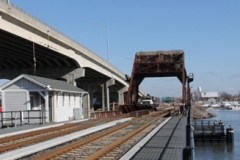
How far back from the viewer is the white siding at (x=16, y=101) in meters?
28.9

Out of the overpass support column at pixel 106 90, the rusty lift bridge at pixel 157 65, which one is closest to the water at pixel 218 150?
the rusty lift bridge at pixel 157 65

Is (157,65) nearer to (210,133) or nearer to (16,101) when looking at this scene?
(210,133)

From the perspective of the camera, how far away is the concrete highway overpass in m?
32.6

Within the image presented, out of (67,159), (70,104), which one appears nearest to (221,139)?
(70,104)

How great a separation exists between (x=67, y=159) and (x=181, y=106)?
3405 cm

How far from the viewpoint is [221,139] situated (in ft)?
139

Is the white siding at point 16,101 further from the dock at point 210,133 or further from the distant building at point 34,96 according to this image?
the dock at point 210,133

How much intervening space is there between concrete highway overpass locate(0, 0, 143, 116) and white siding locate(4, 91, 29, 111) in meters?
5.77

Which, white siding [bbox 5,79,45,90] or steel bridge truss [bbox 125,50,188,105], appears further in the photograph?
steel bridge truss [bbox 125,50,188,105]

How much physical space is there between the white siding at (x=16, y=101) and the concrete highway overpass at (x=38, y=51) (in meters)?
5.77

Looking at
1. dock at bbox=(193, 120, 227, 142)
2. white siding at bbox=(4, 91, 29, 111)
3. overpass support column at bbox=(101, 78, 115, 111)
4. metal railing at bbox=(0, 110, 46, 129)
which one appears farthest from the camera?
overpass support column at bbox=(101, 78, 115, 111)

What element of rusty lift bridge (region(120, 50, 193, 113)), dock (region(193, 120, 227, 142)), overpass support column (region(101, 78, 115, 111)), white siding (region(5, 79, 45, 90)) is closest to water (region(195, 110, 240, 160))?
dock (region(193, 120, 227, 142))

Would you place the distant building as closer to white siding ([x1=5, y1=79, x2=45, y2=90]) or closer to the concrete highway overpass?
white siding ([x1=5, y1=79, x2=45, y2=90])

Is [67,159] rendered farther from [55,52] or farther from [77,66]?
[77,66]
